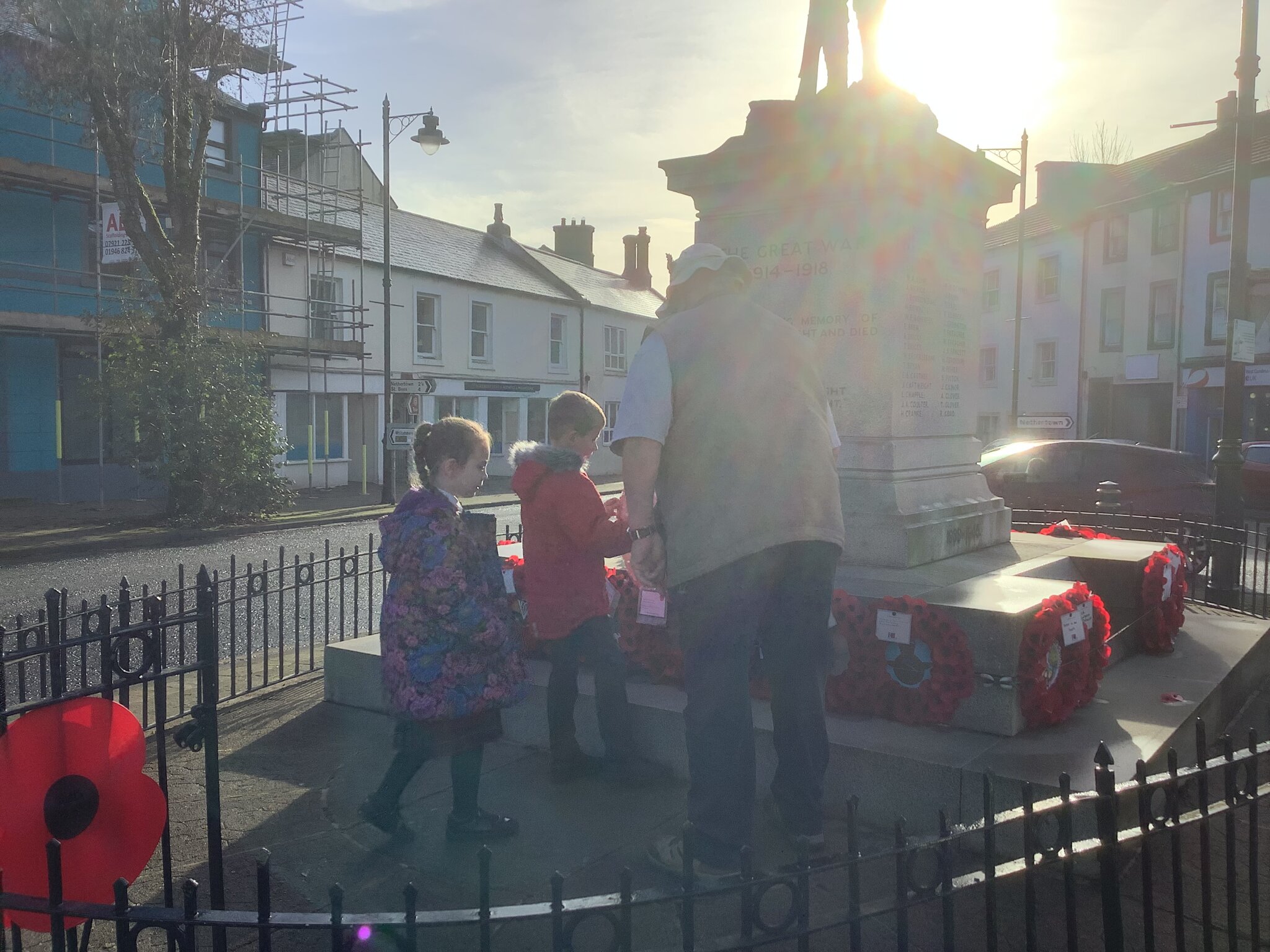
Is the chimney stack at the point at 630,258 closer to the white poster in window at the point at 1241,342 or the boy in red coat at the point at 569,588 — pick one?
the white poster in window at the point at 1241,342

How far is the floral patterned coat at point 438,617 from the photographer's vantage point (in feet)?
12.1

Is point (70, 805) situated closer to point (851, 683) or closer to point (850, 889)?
point (850, 889)

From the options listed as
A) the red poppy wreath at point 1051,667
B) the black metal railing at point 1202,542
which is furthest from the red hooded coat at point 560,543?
the black metal railing at point 1202,542

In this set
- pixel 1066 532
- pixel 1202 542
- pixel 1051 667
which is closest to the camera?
pixel 1051 667

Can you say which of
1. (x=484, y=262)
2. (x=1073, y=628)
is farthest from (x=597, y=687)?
(x=484, y=262)

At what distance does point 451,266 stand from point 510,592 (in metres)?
28.4

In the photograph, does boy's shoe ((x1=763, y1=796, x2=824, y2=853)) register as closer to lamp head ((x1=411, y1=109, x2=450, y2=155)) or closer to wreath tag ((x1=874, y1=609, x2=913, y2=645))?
wreath tag ((x1=874, y1=609, x2=913, y2=645))

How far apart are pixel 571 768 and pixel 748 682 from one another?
152 cm

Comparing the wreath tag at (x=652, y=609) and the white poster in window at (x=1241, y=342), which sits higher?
the white poster in window at (x=1241, y=342)

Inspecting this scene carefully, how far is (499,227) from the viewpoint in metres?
39.6

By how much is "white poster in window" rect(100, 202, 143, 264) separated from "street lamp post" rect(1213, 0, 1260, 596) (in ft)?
56.7

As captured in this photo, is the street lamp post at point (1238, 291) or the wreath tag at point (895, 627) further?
the street lamp post at point (1238, 291)

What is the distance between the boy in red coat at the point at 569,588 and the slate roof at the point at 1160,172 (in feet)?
99.2

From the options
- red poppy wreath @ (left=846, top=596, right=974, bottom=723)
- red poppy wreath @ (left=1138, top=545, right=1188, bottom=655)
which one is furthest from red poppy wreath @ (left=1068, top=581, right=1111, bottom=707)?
red poppy wreath @ (left=1138, top=545, right=1188, bottom=655)
